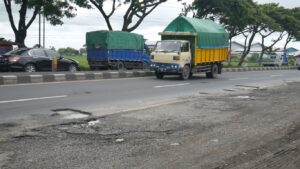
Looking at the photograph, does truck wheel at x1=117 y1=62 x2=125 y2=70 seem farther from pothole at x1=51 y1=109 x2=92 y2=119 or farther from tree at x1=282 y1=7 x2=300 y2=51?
tree at x1=282 y1=7 x2=300 y2=51

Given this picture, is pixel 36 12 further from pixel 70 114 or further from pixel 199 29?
pixel 70 114

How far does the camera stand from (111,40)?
92.2 feet

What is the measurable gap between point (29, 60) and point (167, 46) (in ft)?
21.4

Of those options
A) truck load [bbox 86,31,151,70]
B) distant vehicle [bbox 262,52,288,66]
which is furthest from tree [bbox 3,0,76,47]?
distant vehicle [bbox 262,52,288,66]

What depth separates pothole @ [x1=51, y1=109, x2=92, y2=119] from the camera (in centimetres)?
945

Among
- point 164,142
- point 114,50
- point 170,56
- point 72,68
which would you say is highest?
point 114,50

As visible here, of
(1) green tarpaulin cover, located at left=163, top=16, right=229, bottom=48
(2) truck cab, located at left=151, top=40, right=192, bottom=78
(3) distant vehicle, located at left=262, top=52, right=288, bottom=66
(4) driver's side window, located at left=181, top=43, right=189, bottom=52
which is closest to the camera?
(2) truck cab, located at left=151, top=40, right=192, bottom=78

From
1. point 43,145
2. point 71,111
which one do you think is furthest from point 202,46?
point 43,145

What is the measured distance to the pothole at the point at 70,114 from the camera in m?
9.45

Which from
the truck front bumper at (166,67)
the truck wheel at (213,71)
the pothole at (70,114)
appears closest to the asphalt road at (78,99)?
the pothole at (70,114)

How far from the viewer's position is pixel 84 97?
1298 centimetres

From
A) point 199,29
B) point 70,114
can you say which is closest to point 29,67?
point 199,29

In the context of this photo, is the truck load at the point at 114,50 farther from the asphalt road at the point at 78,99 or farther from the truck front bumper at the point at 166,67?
the asphalt road at the point at 78,99

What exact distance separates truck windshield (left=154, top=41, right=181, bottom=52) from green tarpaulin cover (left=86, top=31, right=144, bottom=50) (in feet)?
20.0
